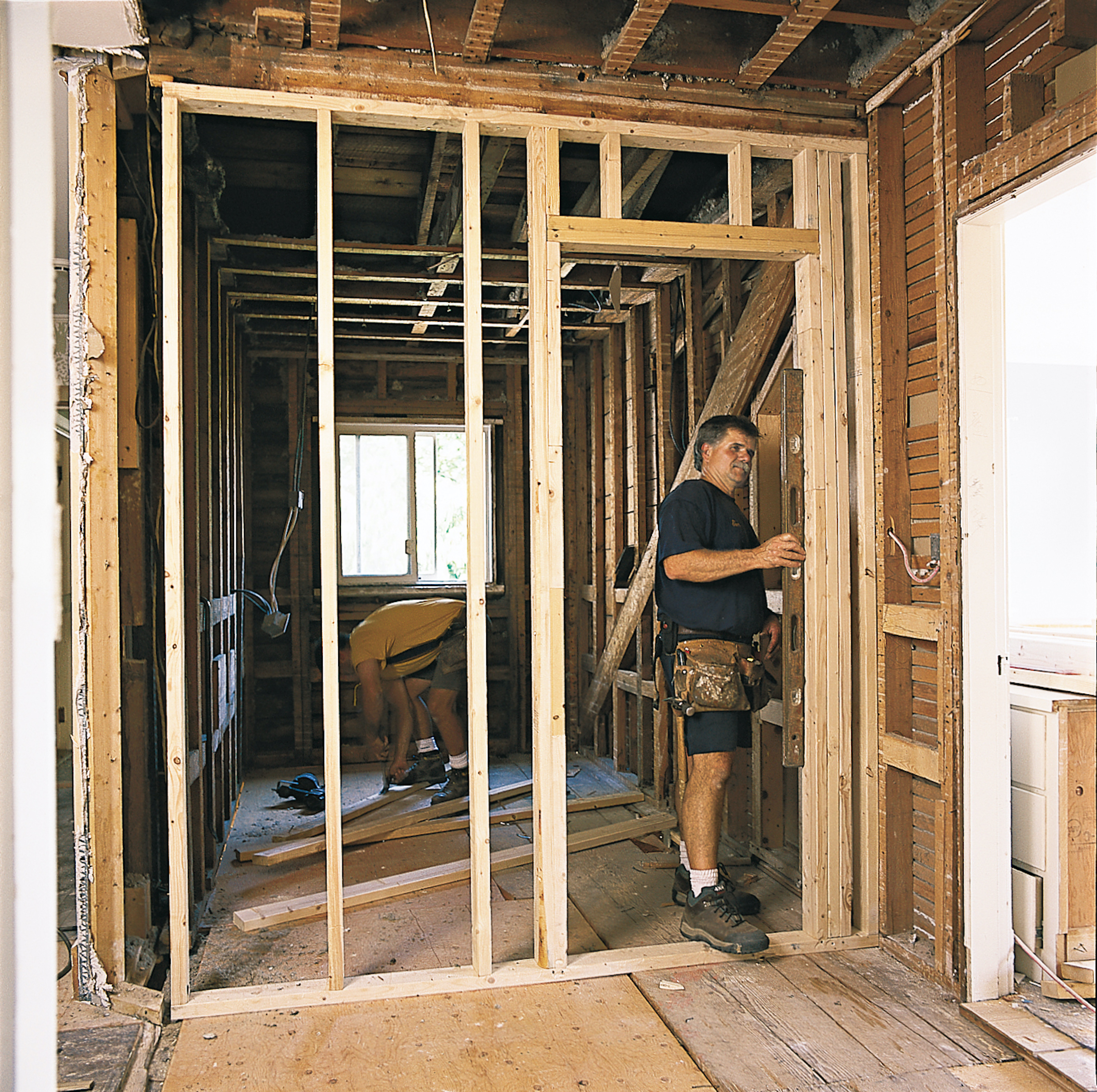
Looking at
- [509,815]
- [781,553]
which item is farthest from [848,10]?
[509,815]

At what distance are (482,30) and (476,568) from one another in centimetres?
156

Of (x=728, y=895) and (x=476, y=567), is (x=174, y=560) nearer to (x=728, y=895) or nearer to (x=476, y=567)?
(x=476, y=567)

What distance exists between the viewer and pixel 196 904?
347cm

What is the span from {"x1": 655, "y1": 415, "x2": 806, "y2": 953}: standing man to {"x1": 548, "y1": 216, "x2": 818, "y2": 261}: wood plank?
1.89 feet

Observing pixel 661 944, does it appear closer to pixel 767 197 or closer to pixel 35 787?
pixel 35 787

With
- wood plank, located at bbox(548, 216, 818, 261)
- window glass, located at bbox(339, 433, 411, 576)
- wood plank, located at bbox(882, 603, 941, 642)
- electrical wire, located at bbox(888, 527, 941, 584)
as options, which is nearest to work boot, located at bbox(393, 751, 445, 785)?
window glass, located at bbox(339, 433, 411, 576)

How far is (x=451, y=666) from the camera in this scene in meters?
5.02

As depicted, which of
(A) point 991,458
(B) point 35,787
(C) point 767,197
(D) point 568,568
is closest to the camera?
(B) point 35,787

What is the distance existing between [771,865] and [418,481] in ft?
12.7

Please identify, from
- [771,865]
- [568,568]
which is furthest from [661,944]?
[568,568]

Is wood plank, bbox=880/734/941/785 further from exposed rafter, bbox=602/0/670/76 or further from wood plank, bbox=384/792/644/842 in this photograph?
Answer: exposed rafter, bbox=602/0/670/76

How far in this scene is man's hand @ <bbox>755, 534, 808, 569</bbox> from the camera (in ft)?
9.72

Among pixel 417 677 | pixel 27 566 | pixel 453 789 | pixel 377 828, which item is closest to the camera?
pixel 27 566

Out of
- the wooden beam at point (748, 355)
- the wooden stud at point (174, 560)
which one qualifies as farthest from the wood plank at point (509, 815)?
the wooden stud at point (174, 560)
